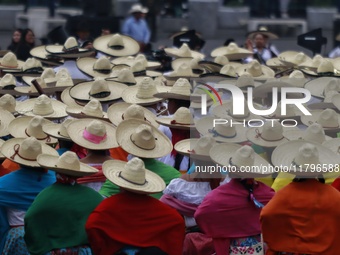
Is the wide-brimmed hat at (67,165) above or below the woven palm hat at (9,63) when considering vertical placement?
above

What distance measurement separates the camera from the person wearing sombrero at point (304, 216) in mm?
10297

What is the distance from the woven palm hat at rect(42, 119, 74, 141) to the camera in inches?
496

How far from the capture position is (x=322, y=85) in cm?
1531

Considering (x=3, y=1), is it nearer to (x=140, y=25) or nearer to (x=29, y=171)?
(x=140, y=25)

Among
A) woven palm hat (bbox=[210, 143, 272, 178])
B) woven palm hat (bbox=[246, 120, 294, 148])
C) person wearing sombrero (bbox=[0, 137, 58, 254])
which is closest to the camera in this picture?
woven palm hat (bbox=[210, 143, 272, 178])

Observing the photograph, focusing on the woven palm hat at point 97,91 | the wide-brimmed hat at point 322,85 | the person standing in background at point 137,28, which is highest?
the wide-brimmed hat at point 322,85

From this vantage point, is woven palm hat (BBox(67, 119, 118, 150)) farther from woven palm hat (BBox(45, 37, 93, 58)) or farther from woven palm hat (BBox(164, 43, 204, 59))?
woven palm hat (BBox(164, 43, 204, 59))

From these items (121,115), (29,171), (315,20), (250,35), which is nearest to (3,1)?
(315,20)

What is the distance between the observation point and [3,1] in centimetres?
3469

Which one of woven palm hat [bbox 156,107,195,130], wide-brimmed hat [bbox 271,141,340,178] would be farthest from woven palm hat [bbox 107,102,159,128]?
wide-brimmed hat [bbox 271,141,340,178]

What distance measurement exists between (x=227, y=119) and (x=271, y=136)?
2.68 ft

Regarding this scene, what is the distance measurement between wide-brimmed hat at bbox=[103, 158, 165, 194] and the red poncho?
0.09 m

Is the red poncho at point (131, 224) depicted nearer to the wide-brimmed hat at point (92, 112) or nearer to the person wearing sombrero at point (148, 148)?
the person wearing sombrero at point (148, 148)

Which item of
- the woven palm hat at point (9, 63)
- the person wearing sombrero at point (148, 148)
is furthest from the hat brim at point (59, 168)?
the woven palm hat at point (9, 63)
